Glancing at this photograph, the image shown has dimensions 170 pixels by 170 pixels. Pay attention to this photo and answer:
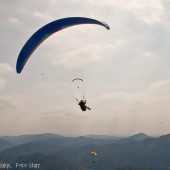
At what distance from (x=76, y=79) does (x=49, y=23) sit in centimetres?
777

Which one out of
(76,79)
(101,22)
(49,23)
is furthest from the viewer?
(76,79)

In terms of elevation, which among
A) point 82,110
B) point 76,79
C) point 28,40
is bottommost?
point 82,110

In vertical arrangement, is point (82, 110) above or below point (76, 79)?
below

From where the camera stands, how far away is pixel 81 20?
3269 centimetres

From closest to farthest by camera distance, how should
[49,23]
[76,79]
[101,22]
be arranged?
[101,22]
[49,23]
[76,79]

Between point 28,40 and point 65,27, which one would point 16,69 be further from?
point 65,27

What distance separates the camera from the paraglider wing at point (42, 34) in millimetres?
32909

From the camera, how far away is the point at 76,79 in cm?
3716

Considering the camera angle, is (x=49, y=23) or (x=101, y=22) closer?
(x=101, y=22)

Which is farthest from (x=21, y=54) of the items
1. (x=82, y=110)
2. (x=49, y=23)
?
(x=82, y=110)

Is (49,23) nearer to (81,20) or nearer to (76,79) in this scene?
(81,20)

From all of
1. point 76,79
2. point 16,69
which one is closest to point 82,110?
point 76,79

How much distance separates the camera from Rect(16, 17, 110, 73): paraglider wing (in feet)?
108

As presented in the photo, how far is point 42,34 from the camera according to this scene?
111 ft
